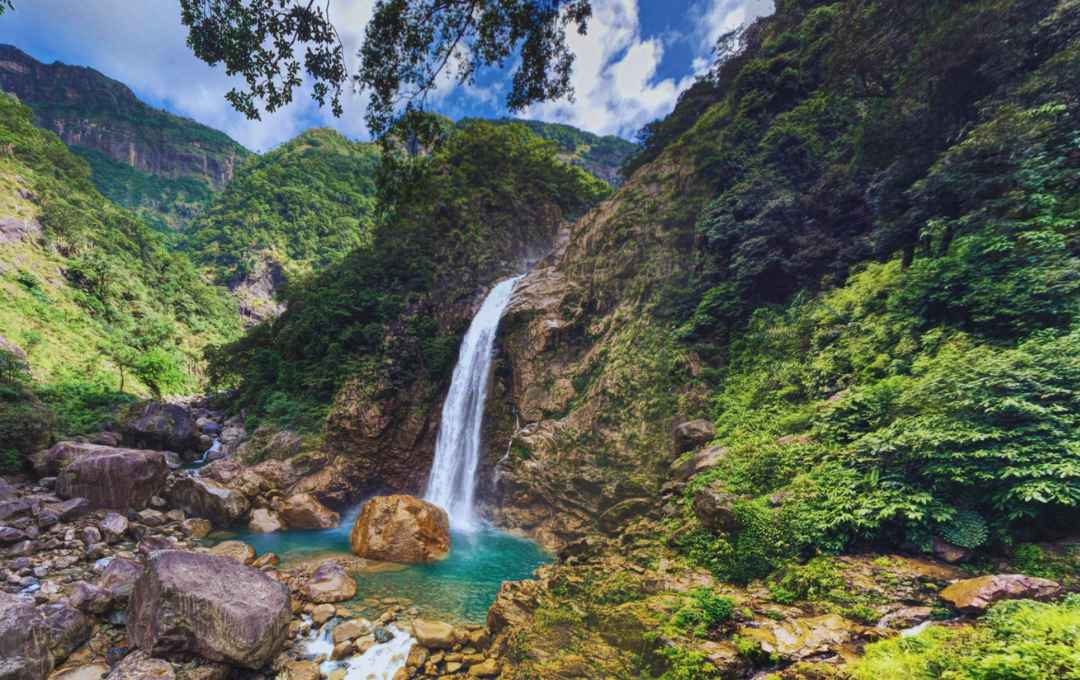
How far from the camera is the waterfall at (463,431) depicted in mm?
17266

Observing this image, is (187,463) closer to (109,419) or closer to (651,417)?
(109,419)

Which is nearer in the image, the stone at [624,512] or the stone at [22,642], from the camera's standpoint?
the stone at [22,642]

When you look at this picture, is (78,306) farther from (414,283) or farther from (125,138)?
(125,138)

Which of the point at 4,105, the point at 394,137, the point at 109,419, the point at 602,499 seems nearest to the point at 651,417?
the point at 602,499

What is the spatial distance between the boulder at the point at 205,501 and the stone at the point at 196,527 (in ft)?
1.93

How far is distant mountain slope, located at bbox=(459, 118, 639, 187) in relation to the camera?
76.2m

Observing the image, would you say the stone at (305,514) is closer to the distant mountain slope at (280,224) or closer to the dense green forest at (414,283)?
the dense green forest at (414,283)

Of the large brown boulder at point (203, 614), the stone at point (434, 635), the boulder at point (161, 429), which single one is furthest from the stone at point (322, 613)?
the boulder at point (161, 429)

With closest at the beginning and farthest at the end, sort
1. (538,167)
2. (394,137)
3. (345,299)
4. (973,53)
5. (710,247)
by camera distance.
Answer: (394,137) → (973,53) → (710,247) → (345,299) → (538,167)

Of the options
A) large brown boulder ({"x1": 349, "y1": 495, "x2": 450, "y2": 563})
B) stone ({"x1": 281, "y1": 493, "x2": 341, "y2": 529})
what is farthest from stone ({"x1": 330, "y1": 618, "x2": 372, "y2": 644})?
stone ({"x1": 281, "y1": 493, "x2": 341, "y2": 529})

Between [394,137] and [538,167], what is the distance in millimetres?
24580

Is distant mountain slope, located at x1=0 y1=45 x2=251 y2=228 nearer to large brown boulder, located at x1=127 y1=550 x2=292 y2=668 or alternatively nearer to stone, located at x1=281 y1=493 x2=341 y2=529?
stone, located at x1=281 y1=493 x2=341 y2=529

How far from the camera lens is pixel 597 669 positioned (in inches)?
199

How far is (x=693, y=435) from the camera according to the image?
10.9m
